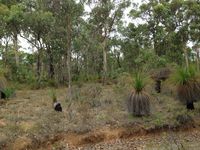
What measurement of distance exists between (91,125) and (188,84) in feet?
13.9

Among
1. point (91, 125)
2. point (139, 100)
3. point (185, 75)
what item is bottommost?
point (91, 125)

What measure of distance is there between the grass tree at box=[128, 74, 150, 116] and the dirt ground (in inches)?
10.8

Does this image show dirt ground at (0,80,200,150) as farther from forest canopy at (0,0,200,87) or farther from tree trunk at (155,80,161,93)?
forest canopy at (0,0,200,87)

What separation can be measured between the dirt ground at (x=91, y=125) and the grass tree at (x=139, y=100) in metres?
0.28

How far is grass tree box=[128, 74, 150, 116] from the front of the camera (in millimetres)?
15523

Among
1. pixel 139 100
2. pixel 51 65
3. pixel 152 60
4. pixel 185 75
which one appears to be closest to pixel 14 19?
pixel 51 65

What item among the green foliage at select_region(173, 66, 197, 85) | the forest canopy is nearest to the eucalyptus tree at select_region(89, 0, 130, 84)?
the forest canopy

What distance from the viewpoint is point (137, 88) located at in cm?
1577

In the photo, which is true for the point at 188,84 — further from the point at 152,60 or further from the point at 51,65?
the point at 51,65

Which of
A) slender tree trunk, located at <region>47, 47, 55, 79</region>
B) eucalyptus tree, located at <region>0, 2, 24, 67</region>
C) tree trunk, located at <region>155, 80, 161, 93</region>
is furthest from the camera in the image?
slender tree trunk, located at <region>47, 47, 55, 79</region>

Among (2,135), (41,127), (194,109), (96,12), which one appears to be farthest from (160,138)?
(96,12)

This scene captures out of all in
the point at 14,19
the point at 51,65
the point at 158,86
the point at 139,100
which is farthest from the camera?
the point at 51,65

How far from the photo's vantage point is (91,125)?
1470 centimetres

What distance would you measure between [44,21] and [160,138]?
36.9 ft
